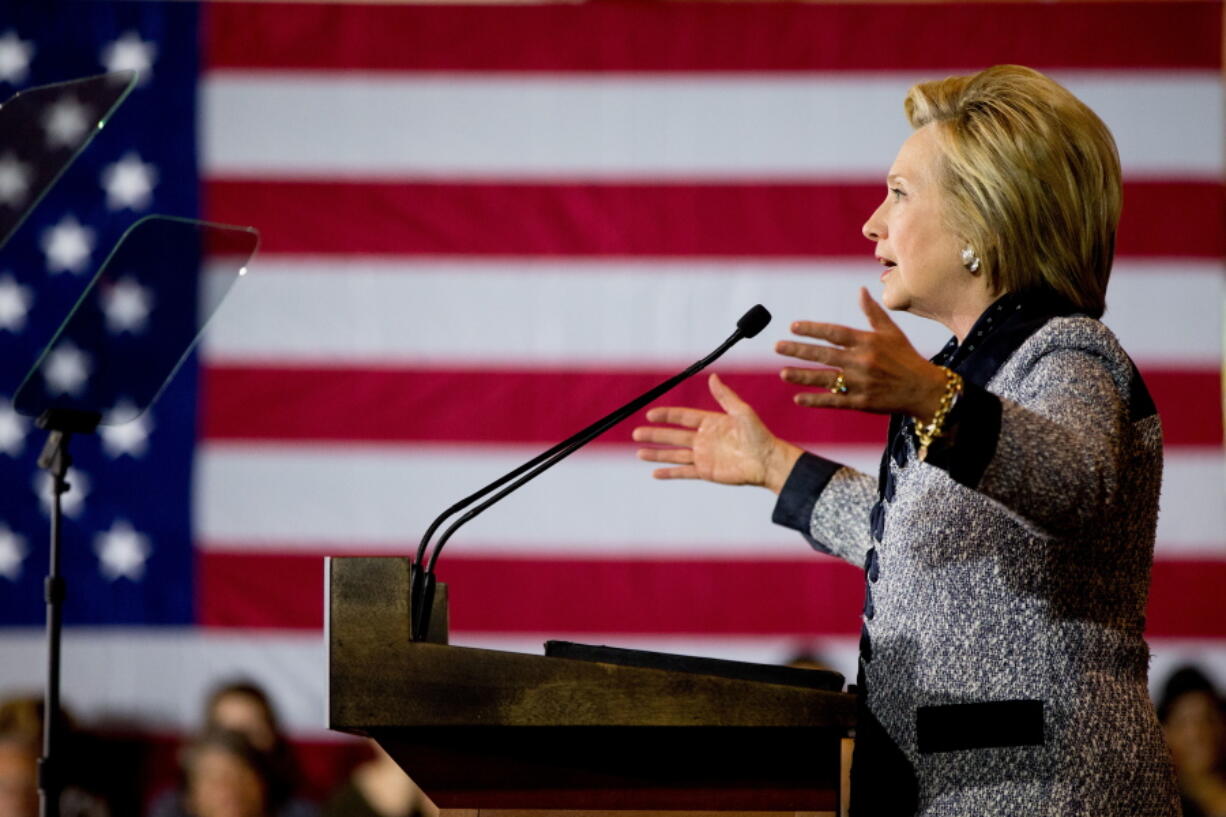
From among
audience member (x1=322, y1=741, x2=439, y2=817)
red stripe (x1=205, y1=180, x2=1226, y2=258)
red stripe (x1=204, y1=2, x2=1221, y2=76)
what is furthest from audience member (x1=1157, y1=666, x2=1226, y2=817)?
audience member (x1=322, y1=741, x2=439, y2=817)

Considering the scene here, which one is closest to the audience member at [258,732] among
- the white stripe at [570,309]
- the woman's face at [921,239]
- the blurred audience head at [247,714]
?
the blurred audience head at [247,714]

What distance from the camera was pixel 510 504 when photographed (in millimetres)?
3172

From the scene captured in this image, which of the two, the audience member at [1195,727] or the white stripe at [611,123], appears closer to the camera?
the audience member at [1195,727]

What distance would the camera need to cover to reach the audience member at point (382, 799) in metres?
2.96

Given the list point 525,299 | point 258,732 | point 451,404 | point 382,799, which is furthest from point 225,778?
point 525,299

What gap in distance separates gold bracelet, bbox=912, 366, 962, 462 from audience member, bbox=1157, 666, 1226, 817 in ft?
7.74

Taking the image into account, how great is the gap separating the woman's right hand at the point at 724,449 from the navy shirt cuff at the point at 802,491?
13 mm

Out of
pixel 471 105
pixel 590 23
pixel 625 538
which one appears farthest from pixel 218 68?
pixel 625 538

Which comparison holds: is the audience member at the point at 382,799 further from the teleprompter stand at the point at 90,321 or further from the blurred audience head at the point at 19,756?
the teleprompter stand at the point at 90,321

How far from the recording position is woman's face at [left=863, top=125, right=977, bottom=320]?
125 cm

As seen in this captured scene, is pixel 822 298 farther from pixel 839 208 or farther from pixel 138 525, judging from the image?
pixel 138 525

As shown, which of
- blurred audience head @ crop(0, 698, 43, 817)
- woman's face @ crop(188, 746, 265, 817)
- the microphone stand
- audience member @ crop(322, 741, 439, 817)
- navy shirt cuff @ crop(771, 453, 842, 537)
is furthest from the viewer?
audience member @ crop(322, 741, 439, 817)

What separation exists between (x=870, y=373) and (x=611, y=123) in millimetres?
2407

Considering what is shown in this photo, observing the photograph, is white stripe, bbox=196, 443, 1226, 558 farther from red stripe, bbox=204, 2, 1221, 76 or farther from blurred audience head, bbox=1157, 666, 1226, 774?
red stripe, bbox=204, 2, 1221, 76
